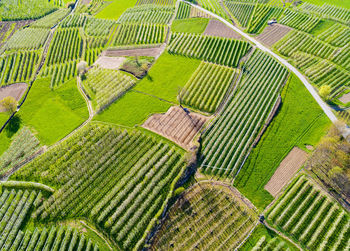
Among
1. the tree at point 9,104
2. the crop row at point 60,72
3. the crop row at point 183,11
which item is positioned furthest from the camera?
the crop row at point 183,11

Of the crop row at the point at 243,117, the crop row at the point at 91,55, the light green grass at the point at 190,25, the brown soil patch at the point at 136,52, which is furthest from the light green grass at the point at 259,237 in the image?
the light green grass at the point at 190,25

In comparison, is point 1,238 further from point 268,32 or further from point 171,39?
point 268,32

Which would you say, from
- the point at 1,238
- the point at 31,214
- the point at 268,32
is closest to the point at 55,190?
the point at 31,214

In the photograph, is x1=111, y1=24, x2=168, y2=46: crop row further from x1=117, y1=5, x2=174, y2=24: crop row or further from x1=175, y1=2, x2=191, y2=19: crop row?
x1=175, y1=2, x2=191, y2=19: crop row

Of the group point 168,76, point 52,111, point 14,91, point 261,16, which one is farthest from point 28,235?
point 261,16

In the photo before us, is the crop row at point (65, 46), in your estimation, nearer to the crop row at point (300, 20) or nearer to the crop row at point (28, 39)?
the crop row at point (28, 39)

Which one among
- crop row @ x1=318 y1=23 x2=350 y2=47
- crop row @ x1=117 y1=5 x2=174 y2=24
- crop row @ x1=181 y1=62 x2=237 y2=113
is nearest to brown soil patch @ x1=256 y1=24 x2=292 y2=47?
crop row @ x1=318 y1=23 x2=350 y2=47
